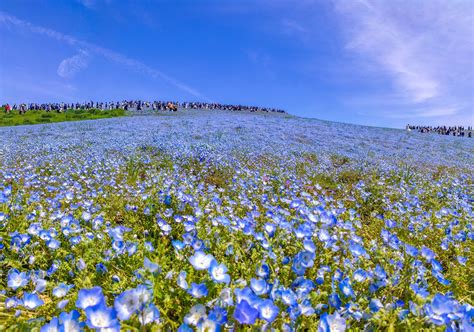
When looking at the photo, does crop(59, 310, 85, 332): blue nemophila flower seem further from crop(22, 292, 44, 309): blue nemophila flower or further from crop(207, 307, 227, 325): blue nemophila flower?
crop(207, 307, 227, 325): blue nemophila flower

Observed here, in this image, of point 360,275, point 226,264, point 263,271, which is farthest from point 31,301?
point 360,275

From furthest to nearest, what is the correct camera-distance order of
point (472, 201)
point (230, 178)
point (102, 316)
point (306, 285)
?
point (230, 178), point (472, 201), point (306, 285), point (102, 316)

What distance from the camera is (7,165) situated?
794 centimetres

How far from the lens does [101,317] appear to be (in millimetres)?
1263

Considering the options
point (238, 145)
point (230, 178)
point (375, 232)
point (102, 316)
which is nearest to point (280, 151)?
point (238, 145)

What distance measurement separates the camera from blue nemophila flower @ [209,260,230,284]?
169 centimetres

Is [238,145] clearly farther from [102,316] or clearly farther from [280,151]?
[102,316]

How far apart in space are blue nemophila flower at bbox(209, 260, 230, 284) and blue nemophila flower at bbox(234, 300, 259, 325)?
0.37m

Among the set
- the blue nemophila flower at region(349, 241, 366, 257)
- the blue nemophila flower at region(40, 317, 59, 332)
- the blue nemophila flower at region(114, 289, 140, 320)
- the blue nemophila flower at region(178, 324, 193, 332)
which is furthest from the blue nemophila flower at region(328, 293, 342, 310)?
the blue nemophila flower at region(40, 317, 59, 332)

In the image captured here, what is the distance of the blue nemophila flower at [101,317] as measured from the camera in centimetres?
122

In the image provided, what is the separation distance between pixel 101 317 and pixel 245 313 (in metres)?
0.60

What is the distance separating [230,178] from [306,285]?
207 inches

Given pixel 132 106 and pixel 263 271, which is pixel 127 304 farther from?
pixel 132 106

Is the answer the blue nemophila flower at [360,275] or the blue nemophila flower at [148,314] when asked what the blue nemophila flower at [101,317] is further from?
the blue nemophila flower at [360,275]
